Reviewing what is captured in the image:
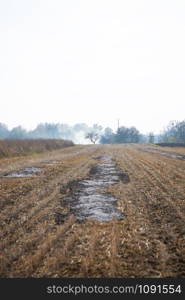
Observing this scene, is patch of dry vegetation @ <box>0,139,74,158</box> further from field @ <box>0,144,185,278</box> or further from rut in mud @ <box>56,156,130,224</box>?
field @ <box>0,144,185,278</box>

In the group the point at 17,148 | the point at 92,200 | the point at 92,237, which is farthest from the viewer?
the point at 17,148

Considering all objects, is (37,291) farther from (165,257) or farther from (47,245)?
(165,257)

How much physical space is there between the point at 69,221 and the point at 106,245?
177 centimetres

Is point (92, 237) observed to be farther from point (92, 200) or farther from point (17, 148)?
point (17, 148)

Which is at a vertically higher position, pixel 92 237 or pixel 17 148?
pixel 17 148

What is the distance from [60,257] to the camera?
15.5 ft

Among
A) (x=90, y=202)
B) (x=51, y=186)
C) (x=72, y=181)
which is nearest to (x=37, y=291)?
(x=90, y=202)

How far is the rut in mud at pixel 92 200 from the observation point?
722cm

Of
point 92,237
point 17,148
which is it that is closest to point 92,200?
point 92,237

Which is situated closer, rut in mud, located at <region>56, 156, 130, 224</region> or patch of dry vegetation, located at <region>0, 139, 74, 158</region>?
rut in mud, located at <region>56, 156, 130, 224</region>

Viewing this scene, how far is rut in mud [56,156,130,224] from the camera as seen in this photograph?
7223 millimetres

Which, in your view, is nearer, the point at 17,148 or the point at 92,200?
the point at 92,200

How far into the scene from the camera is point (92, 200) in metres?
8.97

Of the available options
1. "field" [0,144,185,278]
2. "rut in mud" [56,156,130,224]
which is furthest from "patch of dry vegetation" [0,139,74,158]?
"field" [0,144,185,278]
